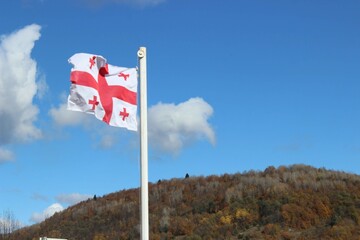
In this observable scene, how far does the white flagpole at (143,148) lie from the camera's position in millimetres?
11570

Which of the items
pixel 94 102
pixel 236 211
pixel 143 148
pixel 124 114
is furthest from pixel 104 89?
pixel 236 211

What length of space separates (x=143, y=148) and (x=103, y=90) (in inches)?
56.5

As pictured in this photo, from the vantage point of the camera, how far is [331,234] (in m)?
30.8

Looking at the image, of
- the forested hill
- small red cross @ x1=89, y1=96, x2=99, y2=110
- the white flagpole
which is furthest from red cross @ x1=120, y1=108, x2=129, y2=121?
the forested hill

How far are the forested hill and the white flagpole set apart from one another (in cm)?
2059

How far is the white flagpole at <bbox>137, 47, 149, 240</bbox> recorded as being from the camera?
11.6 m

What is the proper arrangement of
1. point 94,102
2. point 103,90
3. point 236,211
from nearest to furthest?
point 94,102 → point 103,90 → point 236,211

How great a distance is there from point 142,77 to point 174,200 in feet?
100

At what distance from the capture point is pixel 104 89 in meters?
12.5

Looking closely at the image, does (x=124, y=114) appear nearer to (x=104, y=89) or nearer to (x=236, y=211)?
(x=104, y=89)

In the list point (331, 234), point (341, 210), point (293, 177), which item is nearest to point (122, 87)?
point (331, 234)

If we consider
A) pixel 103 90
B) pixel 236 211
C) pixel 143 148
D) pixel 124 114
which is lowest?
pixel 143 148

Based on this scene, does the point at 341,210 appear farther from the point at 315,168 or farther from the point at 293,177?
the point at 315,168

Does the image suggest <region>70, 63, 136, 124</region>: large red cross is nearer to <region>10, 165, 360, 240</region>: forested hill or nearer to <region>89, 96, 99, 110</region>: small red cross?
<region>89, 96, 99, 110</region>: small red cross
